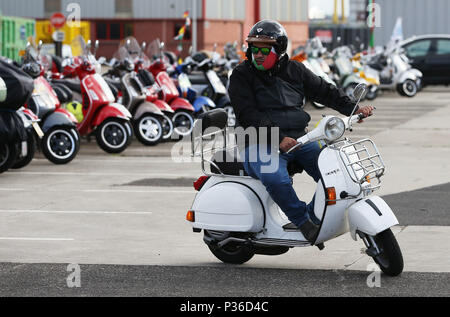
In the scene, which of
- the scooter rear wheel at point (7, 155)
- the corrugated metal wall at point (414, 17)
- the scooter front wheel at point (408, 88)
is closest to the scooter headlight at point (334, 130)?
the scooter rear wheel at point (7, 155)

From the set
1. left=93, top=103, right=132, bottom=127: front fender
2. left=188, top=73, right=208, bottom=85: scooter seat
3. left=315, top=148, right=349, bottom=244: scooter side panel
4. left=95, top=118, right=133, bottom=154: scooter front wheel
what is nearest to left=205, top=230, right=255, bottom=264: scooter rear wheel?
left=315, top=148, right=349, bottom=244: scooter side panel

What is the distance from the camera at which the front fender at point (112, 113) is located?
15828mm

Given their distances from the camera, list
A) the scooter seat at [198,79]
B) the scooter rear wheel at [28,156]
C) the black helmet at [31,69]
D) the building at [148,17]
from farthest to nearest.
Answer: the building at [148,17]
the scooter seat at [198,79]
the black helmet at [31,69]
the scooter rear wheel at [28,156]

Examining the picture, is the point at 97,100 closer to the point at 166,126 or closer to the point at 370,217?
the point at 166,126

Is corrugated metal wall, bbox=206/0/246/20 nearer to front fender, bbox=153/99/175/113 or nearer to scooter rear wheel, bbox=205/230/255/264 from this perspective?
front fender, bbox=153/99/175/113

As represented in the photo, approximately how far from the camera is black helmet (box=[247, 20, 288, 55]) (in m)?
7.57

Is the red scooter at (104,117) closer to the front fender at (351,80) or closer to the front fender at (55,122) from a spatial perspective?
the front fender at (55,122)

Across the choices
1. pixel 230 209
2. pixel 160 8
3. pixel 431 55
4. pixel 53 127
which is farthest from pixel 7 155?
pixel 160 8

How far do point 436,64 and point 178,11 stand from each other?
21787 millimetres

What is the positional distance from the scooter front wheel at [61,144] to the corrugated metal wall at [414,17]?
3225cm

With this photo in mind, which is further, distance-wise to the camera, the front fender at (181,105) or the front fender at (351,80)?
the front fender at (351,80)

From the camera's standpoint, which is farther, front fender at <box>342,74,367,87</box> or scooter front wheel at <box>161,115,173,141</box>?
front fender at <box>342,74,367,87</box>

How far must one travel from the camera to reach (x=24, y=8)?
178 ft
